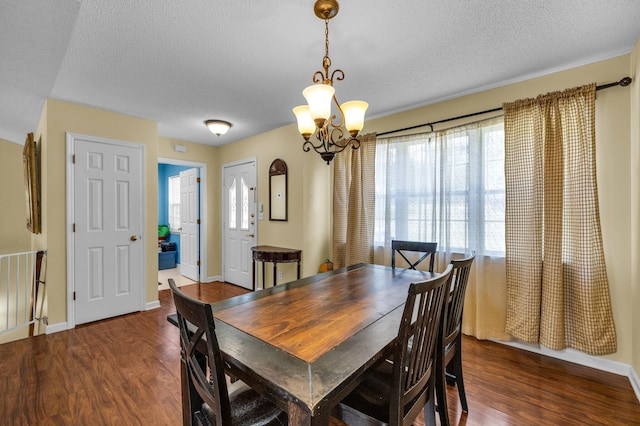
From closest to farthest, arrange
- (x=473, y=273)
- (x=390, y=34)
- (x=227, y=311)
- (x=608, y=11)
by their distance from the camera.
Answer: (x=227, y=311)
(x=608, y=11)
(x=390, y=34)
(x=473, y=273)

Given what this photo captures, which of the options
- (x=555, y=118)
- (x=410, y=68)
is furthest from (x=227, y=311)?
(x=555, y=118)

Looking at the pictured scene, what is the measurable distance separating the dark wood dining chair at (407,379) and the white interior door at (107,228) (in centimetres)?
329

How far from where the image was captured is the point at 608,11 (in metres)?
1.70

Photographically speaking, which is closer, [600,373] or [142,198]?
[600,373]

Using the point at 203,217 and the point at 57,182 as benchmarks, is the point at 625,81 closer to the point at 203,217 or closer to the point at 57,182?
the point at 57,182

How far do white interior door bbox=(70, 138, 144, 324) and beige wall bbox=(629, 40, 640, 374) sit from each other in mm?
4705

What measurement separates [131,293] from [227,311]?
2766 millimetres

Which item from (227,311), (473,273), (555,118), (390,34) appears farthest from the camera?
(473,273)

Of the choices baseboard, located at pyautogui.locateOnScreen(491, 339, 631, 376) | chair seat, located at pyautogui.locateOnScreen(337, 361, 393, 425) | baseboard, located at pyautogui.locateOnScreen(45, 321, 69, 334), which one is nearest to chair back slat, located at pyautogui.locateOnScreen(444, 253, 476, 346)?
chair seat, located at pyautogui.locateOnScreen(337, 361, 393, 425)

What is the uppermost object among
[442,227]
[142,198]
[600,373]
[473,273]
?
[142,198]

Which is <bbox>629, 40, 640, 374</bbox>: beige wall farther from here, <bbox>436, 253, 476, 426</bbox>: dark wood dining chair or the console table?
the console table

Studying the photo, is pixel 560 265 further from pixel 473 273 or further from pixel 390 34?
pixel 390 34

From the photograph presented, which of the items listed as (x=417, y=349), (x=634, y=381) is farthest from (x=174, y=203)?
(x=634, y=381)

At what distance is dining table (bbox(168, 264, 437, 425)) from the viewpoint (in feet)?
2.76
